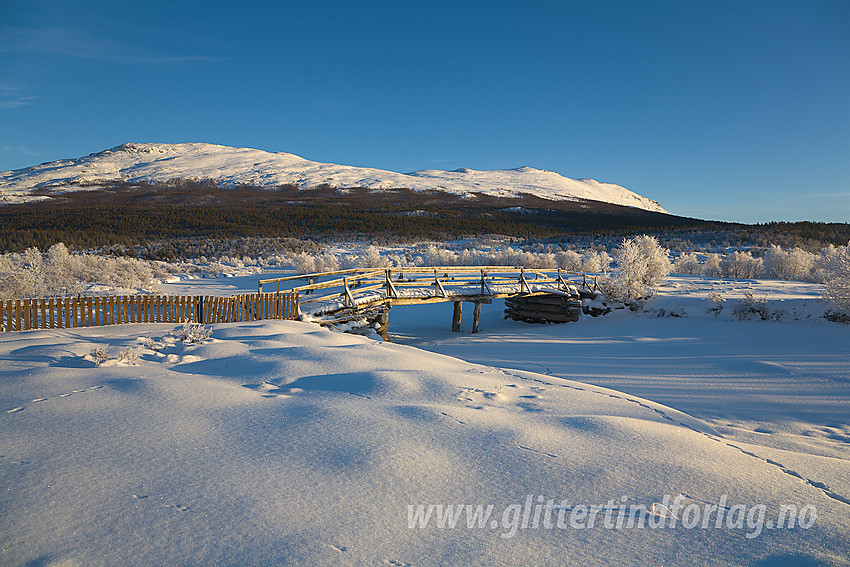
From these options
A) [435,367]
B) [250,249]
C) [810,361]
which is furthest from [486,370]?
[250,249]

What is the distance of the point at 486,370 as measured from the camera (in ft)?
27.2

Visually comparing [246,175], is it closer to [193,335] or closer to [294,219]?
[294,219]

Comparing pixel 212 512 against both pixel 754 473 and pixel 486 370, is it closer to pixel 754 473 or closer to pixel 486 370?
pixel 754 473

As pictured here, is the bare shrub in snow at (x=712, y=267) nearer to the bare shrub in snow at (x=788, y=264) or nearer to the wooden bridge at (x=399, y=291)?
the bare shrub in snow at (x=788, y=264)

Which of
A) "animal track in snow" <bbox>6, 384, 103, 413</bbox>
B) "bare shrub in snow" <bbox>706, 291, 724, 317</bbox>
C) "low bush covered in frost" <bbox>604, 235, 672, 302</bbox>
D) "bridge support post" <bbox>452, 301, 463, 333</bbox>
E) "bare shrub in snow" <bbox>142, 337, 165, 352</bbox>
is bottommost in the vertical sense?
"bridge support post" <bbox>452, 301, 463, 333</bbox>

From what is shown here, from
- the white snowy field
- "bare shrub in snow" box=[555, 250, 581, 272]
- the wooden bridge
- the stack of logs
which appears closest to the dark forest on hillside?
"bare shrub in snow" box=[555, 250, 581, 272]

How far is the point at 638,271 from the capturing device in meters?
19.4

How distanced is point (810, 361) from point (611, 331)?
6124mm

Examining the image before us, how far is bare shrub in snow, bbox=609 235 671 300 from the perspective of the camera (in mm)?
19266

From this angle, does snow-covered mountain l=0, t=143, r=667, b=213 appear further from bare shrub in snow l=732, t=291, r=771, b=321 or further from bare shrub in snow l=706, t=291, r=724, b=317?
bare shrub in snow l=732, t=291, r=771, b=321

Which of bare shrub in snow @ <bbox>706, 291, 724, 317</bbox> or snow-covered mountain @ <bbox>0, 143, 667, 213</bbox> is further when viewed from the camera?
snow-covered mountain @ <bbox>0, 143, 667, 213</bbox>

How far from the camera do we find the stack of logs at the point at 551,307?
61.9 ft

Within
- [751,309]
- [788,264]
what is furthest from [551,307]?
[788,264]

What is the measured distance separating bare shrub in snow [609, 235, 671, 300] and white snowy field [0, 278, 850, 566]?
11403 millimetres
